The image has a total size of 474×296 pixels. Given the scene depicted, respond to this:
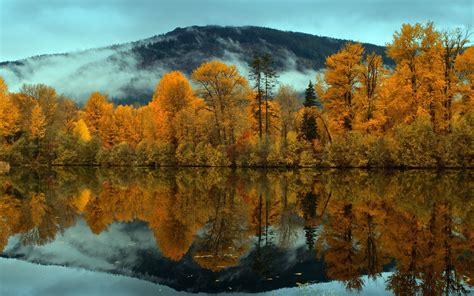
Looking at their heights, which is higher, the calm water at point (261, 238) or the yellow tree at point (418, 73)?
the yellow tree at point (418, 73)

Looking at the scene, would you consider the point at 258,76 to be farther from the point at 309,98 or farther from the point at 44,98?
the point at 44,98

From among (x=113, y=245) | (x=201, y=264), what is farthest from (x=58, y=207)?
(x=201, y=264)

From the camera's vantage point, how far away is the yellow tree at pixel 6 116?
53125 mm

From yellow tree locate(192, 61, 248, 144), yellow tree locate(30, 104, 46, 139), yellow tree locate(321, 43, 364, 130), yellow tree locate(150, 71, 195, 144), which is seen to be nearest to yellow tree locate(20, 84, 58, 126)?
yellow tree locate(30, 104, 46, 139)

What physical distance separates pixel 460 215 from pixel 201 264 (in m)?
10.1

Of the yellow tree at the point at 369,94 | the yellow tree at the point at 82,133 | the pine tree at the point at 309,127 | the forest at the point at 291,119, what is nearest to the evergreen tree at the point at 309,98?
the forest at the point at 291,119

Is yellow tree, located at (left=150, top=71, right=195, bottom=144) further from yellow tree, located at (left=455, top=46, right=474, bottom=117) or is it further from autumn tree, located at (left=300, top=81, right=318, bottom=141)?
yellow tree, located at (left=455, top=46, right=474, bottom=117)

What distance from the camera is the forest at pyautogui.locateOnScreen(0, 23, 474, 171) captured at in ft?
130

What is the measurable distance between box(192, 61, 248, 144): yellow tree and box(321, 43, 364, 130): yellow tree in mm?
12173

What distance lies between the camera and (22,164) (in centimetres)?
6253

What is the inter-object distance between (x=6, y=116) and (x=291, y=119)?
37.3 meters

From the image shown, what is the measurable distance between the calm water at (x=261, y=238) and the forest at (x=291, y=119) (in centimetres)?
1814

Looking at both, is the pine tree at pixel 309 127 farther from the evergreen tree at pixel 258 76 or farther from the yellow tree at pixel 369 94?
the yellow tree at pixel 369 94

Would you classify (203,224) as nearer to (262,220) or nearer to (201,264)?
(262,220)
